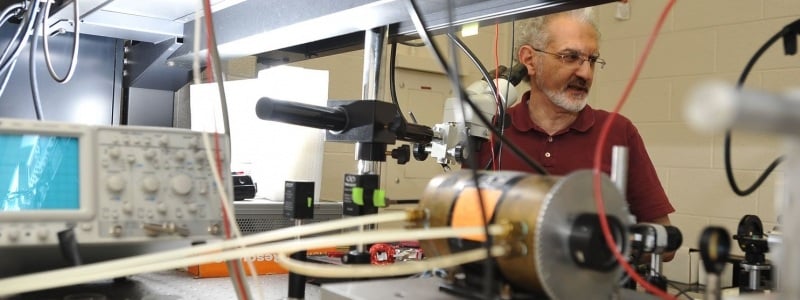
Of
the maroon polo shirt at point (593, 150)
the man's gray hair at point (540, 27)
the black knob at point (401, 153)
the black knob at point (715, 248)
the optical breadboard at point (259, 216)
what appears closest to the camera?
the black knob at point (715, 248)

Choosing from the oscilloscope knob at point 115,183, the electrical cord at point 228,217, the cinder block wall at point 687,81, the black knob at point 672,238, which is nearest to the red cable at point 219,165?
the electrical cord at point 228,217

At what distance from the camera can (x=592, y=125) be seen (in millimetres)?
2148

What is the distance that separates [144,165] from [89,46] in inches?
42.3

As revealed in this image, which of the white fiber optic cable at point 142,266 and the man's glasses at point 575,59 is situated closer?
the white fiber optic cable at point 142,266

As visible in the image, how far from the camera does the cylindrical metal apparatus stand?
0.55 m

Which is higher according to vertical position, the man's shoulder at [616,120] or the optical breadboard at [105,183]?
the man's shoulder at [616,120]

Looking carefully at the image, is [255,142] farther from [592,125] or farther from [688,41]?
[688,41]

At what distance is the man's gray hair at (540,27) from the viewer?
2.27 metres

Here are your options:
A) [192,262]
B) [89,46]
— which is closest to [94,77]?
[89,46]

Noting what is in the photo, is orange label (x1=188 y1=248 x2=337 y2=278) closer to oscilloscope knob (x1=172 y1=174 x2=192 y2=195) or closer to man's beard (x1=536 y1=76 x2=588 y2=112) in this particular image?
oscilloscope knob (x1=172 y1=174 x2=192 y2=195)

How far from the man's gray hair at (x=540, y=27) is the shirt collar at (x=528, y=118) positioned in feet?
0.65

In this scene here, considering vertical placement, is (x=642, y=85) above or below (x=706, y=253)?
above

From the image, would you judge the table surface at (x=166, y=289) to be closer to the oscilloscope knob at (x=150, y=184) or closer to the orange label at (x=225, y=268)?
the orange label at (x=225, y=268)

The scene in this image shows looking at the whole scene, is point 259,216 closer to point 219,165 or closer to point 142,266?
point 219,165
